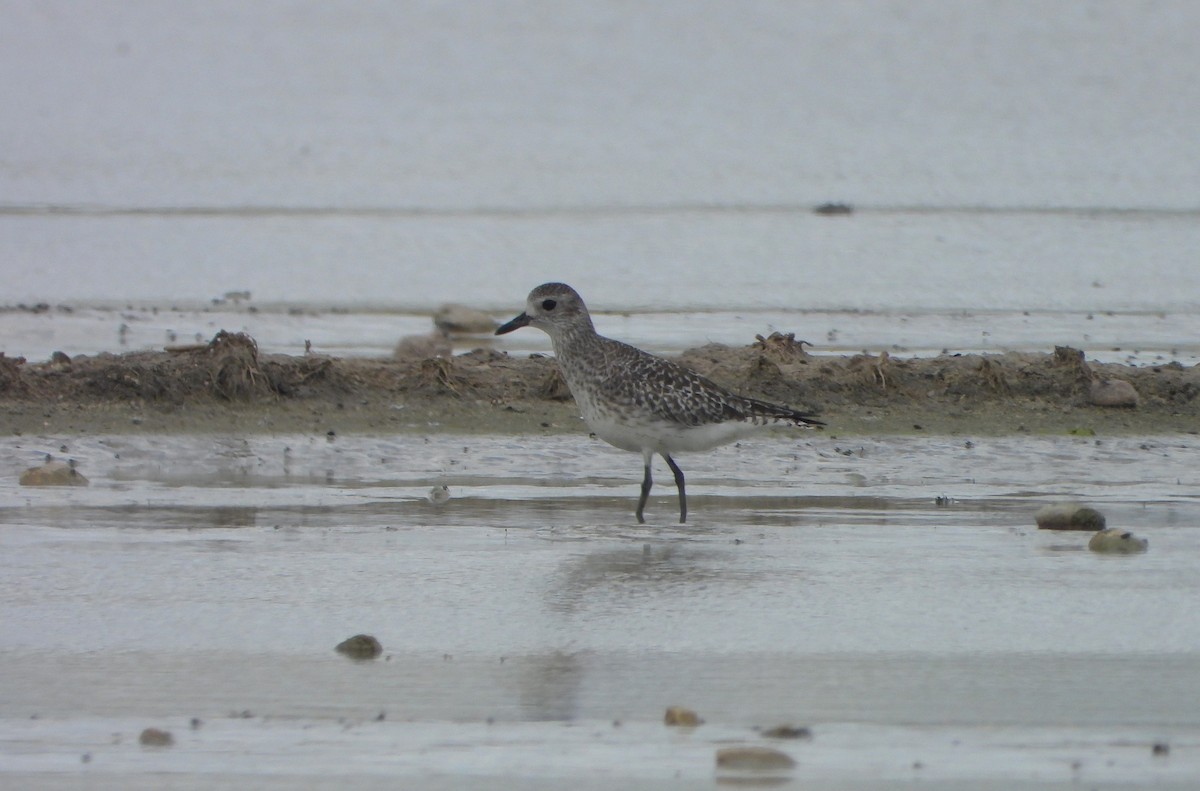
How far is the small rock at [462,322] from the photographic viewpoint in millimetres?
13273

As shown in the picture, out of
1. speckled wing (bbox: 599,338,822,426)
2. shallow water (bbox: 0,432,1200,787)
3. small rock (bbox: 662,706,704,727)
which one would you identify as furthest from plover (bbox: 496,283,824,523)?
small rock (bbox: 662,706,704,727)

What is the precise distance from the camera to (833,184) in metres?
19.7

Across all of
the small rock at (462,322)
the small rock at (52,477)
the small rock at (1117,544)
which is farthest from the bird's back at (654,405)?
the small rock at (462,322)

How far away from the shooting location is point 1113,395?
10.7 meters

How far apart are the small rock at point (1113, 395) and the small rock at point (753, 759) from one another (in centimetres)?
637

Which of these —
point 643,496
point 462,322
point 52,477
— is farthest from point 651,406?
point 462,322

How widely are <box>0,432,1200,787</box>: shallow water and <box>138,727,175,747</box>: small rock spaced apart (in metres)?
0.04

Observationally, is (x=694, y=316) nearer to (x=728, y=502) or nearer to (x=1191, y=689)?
(x=728, y=502)

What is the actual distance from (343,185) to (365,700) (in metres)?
15.0

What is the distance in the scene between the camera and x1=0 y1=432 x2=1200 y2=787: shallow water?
4.96 meters

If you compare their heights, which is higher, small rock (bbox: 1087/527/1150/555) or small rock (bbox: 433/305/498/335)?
small rock (bbox: 433/305/498/335)

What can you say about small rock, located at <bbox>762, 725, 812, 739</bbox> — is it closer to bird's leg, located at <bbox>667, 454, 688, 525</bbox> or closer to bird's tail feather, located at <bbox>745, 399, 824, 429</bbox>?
bird's leg, located at <bbox>667, 454, 688, 525</bbox>

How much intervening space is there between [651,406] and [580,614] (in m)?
2.33

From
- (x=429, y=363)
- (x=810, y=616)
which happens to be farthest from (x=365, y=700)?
(x=429, y=363)
